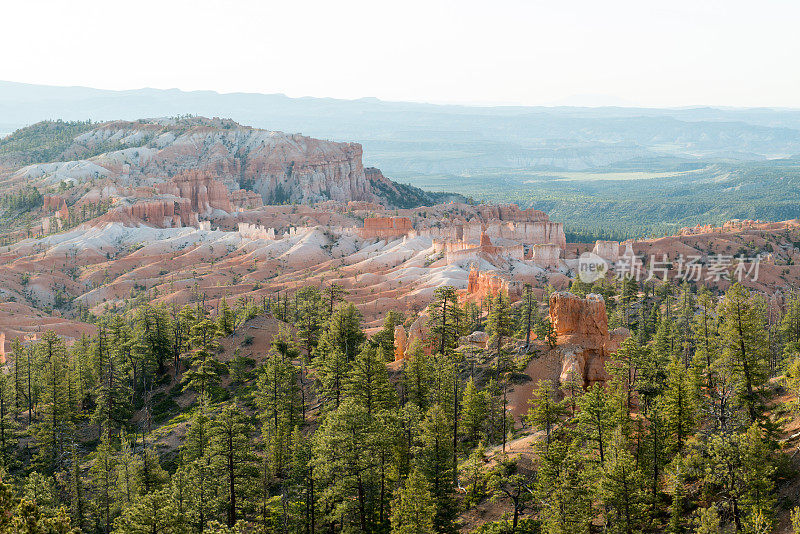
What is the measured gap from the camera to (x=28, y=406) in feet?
211

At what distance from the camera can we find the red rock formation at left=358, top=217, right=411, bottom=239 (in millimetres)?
151000

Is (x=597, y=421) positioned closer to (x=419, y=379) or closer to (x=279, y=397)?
(x=419, y=379)

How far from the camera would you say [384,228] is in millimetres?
153500

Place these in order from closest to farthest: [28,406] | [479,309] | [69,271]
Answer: [28,406] < [479,309] < [69,271]

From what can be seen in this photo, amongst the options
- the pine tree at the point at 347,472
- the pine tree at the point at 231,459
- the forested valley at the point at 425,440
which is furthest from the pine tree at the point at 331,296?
the pine tree at the point at 347,472

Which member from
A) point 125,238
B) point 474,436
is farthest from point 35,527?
point 125,238

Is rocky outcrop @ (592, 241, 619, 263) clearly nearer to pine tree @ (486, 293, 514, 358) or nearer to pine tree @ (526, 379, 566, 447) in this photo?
pine tree @ (486, 293, 514, 358)

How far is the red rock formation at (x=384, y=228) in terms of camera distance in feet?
495

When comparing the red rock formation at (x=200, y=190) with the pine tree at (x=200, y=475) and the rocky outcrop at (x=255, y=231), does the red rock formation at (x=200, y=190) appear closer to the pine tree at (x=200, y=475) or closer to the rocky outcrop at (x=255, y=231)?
the rocky outcrop at (x=255, y=231)

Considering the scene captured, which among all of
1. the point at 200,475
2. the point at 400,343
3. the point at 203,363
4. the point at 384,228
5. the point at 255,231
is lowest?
the point at 255,231

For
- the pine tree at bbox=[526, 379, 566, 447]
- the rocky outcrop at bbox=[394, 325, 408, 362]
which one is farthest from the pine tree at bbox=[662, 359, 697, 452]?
the rocky outcrop at bbox=[394, 325, 408, 362]

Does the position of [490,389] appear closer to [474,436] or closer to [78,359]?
[474,436]

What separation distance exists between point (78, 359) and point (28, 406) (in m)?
5.30

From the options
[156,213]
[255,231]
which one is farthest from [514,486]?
[156,213]
